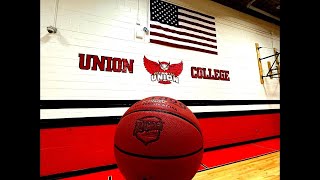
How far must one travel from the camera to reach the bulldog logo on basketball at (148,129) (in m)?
0.98

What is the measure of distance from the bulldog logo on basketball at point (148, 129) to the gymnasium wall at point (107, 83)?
4.63 feet

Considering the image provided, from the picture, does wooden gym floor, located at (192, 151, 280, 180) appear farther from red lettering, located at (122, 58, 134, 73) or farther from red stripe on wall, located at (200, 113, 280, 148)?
red lettering, located at (122, 58, 134, 73)

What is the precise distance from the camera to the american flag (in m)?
2.76

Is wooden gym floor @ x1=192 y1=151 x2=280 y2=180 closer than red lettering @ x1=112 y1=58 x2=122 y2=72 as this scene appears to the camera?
Yes

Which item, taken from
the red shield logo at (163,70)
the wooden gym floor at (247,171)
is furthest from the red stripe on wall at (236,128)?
the red shield logo at (163,70)

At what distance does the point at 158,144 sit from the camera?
971 millimetres

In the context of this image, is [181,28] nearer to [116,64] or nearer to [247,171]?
[116,64]

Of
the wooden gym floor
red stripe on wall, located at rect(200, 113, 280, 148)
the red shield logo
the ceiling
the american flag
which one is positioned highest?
the ceiling

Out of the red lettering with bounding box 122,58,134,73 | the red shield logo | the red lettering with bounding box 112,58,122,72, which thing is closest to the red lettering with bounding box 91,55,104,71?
the red lettering with bounding box 112,58,122,72

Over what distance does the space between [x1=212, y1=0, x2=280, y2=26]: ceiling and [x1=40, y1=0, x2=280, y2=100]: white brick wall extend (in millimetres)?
149

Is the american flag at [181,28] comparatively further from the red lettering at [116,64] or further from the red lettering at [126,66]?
the red lettering at [116,64]
